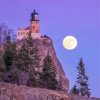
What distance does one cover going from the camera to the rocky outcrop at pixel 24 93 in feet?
171

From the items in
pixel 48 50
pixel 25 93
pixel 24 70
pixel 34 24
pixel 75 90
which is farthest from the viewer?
pixel 34 24

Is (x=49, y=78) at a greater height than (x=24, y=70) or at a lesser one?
lesser

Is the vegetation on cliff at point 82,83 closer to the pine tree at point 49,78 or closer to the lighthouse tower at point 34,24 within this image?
the pine tree at point 49,78

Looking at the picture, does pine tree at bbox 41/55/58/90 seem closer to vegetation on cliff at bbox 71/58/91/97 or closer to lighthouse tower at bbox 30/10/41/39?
vegetation on cliff at bbox 71/58/91/97

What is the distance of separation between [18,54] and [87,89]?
14.3m

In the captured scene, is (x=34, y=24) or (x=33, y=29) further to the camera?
(x=34, y=24)

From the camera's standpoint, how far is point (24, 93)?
54625 millimetres

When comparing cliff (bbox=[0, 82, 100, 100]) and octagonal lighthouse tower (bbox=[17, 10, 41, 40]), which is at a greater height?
octagonal lighthouse tower (bbox=[17, 10, 41, 40])

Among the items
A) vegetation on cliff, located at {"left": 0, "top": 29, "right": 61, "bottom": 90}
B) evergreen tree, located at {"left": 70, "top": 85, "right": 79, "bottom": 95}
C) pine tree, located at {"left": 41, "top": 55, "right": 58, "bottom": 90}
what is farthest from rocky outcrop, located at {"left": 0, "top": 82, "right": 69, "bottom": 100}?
evergreen tree, located at {"left": 70, "top": 85, "right": 79, "bottom": 95}

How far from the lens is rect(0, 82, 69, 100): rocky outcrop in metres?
52.2

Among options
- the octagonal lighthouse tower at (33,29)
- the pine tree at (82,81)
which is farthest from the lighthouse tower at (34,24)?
the pine tree at (82,81)

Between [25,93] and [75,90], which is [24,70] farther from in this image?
[75,90]

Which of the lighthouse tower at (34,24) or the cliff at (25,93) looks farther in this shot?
the lighthouse tower at (34,24)

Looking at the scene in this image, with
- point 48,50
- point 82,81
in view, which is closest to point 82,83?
point 82,81
